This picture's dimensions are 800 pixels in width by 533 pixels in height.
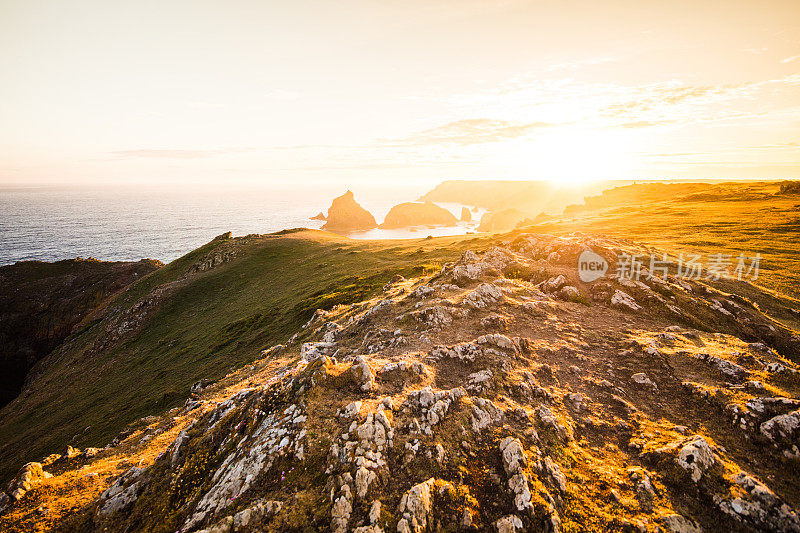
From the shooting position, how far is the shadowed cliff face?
5778cm

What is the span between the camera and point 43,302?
71.6 m

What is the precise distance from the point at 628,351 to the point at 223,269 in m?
74.6

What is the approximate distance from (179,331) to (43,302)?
56752 millimetres

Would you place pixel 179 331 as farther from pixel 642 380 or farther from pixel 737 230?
pixel 737 230

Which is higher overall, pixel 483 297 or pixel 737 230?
pixel 737 230

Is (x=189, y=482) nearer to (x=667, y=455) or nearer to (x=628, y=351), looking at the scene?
(x=667, y=455)

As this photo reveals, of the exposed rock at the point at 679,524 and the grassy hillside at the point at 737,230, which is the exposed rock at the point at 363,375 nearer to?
the exposed rock at the point at 679,524

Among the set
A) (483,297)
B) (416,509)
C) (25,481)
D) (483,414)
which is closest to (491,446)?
(483,414)

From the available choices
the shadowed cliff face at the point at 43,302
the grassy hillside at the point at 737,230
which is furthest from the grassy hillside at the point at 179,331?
the grassy hillside at the point at 737,230

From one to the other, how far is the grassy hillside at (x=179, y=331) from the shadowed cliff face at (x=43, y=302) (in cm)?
774

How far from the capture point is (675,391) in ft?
40.0

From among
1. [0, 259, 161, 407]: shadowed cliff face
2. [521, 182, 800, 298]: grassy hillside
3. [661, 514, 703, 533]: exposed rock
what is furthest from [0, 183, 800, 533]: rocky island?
[0, 259, 161, 407]: shadowed cliff face

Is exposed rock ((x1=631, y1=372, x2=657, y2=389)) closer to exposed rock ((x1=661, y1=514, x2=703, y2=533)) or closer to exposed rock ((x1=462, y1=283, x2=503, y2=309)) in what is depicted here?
exposed rock ((x1=661, y1=514, x2=703, y2=533))

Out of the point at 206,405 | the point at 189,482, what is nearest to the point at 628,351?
the point at 189,482
